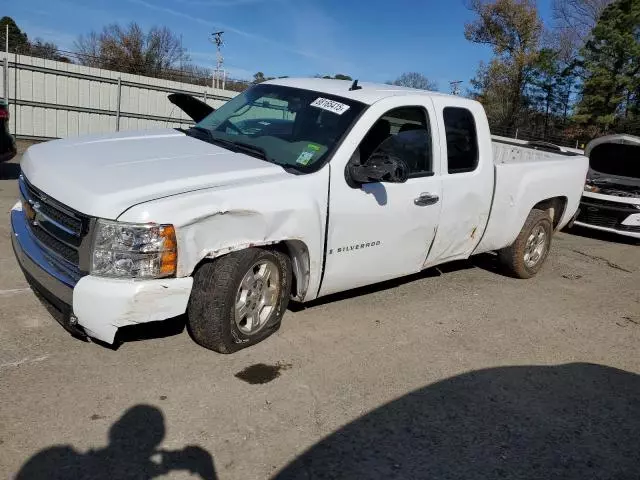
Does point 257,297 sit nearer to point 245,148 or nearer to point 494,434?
point 245,148

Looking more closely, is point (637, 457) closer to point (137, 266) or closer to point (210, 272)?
point (210, 272)

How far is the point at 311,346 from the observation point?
13.5ft

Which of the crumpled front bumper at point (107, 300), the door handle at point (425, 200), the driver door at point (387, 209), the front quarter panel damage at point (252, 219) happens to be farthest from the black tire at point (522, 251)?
the crumpled front bumper at point (107, 300)

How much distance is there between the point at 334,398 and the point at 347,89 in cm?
253

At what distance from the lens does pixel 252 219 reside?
358cm

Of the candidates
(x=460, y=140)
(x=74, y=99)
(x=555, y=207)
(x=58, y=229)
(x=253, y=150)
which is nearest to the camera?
(x=58, y=229)

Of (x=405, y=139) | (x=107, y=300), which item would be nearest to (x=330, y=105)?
(x=405, y=139)

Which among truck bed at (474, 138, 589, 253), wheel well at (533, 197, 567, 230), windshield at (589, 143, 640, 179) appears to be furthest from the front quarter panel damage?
windshield at (589, 143, 640, 179)

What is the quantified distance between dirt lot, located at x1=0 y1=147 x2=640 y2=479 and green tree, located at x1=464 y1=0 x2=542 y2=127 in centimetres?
3278

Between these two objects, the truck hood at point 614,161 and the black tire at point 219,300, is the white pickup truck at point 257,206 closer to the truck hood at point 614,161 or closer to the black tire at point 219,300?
the black tire at point 219,300

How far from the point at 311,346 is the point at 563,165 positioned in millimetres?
3963

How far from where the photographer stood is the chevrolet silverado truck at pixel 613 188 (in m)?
9.12

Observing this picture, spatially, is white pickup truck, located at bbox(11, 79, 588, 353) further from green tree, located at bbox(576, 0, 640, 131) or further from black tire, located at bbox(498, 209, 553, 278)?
green tree, located at bbox(576, 0, 640, 131)

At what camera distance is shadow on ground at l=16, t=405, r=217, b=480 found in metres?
2.60
